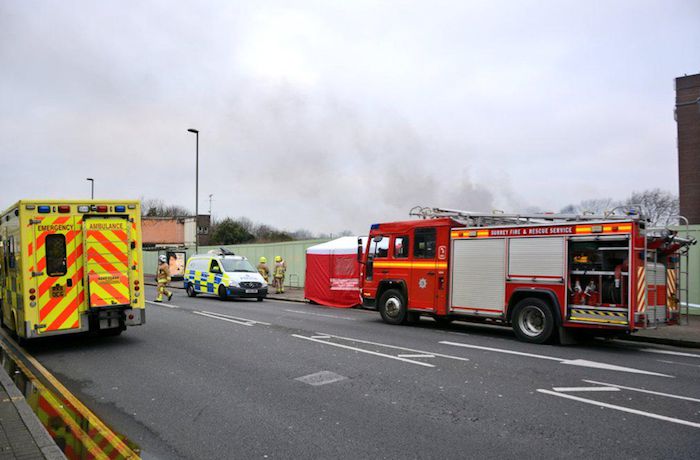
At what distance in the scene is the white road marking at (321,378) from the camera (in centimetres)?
698

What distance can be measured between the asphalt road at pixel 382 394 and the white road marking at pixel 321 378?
0.03 metres

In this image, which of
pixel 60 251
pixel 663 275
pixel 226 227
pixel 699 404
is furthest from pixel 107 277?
pixel 226 227

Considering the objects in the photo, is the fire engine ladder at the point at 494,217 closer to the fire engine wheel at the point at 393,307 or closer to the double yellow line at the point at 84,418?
the fire engine wheel at the point at 393,307

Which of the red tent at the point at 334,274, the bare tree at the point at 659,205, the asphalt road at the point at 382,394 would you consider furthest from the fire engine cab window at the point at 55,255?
the bare tree at the point at 659,205

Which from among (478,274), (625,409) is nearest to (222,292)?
(478,274)

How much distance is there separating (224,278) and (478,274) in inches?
488

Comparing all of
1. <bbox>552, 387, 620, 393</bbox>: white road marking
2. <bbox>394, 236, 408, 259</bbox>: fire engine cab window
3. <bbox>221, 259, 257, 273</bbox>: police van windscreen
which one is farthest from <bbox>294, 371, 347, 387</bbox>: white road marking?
<bbox>221, 259, 257, 273</bbox>: police van windscreen

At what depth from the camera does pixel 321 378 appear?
7.19 meters

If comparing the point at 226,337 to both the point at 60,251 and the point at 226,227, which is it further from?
the point at 226,227

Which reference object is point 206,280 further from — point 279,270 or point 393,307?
point 393,307

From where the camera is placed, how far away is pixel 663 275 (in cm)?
1021

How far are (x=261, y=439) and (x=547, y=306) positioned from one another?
719 cm

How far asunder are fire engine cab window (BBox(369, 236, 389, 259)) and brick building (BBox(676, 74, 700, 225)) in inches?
1359

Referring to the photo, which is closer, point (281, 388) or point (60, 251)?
point (281, 388)
